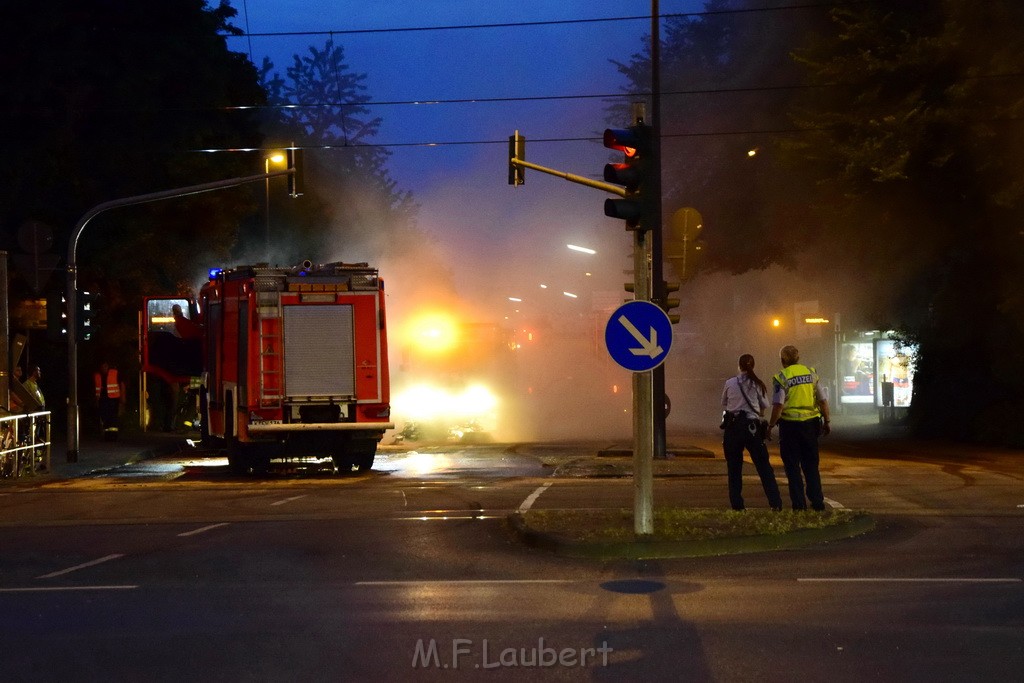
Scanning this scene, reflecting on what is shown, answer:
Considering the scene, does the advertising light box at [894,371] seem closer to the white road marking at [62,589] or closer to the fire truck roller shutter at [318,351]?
the fire truck roller shutter at [318,351]

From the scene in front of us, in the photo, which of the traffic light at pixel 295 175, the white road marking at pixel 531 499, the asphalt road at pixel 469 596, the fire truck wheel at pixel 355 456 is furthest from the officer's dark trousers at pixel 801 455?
the traffic light at pixel 295 175

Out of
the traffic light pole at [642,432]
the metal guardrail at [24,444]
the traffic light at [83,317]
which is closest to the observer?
the traffic light pole at [642,432]

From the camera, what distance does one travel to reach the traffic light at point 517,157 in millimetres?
22812

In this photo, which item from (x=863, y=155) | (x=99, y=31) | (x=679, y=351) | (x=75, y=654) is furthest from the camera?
(x=679, y=351)

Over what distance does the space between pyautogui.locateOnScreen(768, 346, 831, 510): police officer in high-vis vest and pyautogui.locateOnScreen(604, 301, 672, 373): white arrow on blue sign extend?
1.81m

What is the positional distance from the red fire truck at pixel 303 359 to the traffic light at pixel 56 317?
3.81 meters

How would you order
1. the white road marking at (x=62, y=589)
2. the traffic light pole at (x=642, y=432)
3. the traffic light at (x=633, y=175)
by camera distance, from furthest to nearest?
the traffic light at (x=633, y=175) < the traffic light pole at (x=642, y=432) < the white road marking at (x=62, y=589)

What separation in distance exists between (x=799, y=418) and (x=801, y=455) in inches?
16.4

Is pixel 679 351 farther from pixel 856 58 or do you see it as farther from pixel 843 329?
pixel 856 58

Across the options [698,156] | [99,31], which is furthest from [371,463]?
[698,156]

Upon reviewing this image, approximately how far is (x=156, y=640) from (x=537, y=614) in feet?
8.10

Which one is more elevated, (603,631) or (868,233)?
(868,233)

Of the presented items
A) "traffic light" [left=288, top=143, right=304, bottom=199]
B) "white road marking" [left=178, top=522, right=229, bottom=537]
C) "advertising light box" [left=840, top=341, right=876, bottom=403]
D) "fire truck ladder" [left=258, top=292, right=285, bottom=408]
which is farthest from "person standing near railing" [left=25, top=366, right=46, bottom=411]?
"advertising light box" [left=840, top=341, right=876, bottom=403]

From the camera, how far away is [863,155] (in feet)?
92.3
